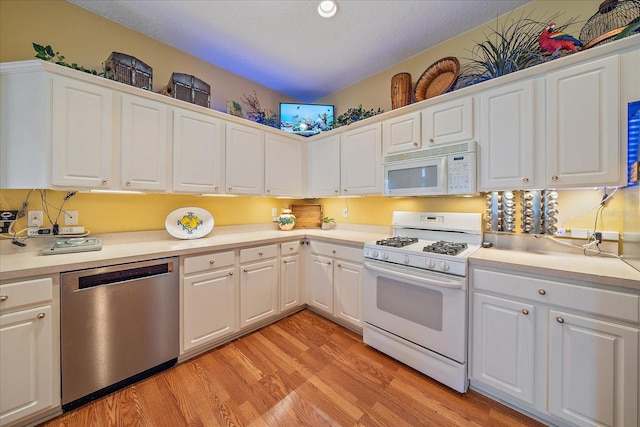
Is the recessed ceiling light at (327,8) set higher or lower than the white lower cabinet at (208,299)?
higher

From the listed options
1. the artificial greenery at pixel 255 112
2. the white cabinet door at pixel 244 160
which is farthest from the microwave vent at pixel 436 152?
the artificial greenery at pixel 255 112

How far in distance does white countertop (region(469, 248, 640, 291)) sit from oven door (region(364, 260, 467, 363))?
0.27 meters

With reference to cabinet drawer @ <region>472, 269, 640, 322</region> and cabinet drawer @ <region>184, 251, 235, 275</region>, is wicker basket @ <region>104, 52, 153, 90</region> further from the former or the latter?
cabinet drawer @ <region>472, 269, 640, 322</region>

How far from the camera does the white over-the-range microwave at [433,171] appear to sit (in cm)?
177

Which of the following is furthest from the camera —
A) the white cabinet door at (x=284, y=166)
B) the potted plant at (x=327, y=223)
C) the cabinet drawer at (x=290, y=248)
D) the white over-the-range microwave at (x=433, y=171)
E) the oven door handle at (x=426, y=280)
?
the potted plant at (x=327, y=223)

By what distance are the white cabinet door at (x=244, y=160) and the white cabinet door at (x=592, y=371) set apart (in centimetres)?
257

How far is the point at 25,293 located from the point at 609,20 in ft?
12.7

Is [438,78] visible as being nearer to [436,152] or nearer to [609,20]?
[436,152]

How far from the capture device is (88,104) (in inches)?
64.1

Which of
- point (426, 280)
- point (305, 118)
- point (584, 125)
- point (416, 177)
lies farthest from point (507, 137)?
point (305, 118)

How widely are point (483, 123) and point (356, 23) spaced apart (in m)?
1.39

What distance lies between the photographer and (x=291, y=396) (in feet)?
5.06

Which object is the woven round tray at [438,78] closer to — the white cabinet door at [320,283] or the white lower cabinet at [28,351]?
the white cabinet door at [320,283]

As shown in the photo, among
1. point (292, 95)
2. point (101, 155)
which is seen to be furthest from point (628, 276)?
point (292, 95)
